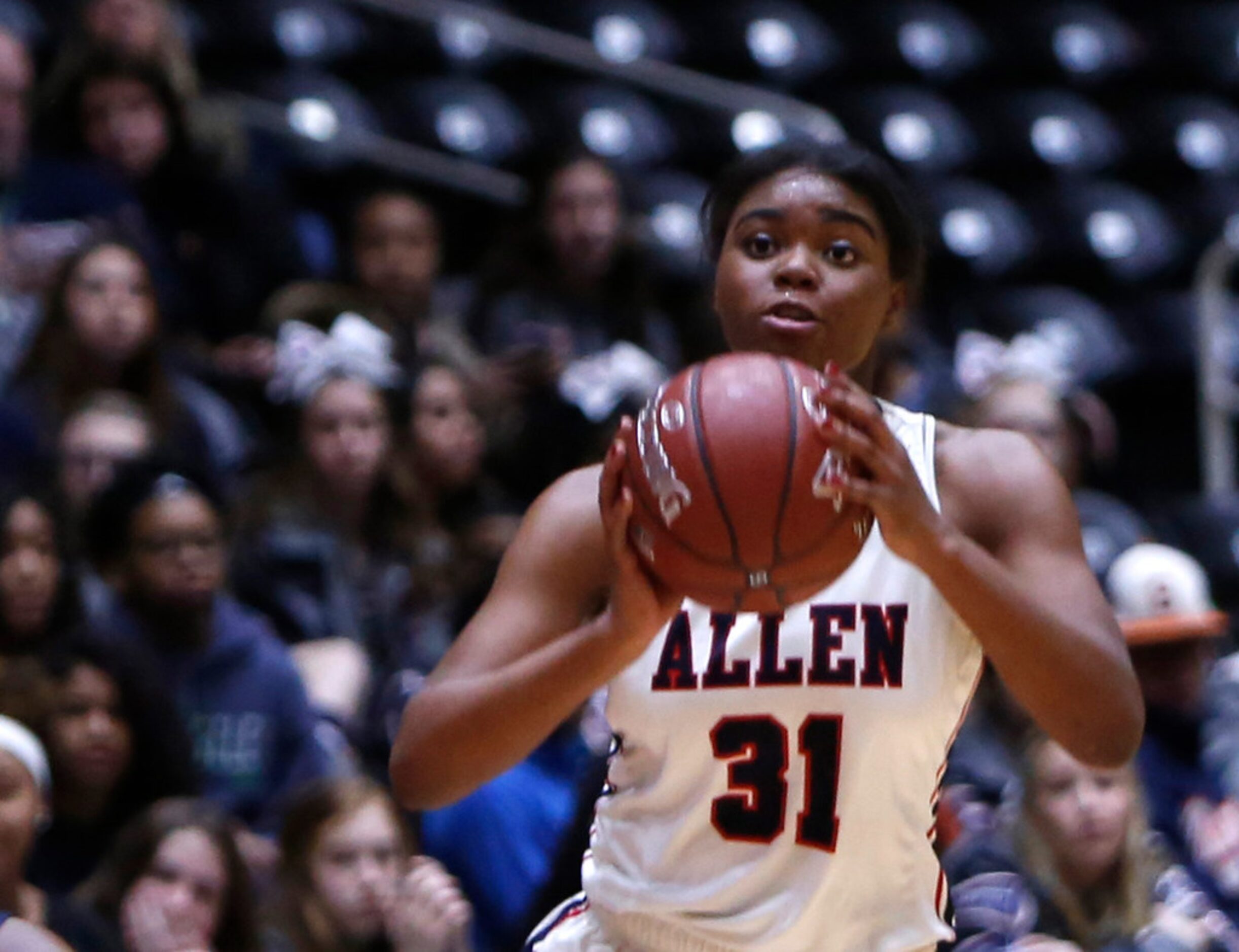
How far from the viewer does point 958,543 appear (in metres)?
2.45

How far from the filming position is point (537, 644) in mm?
2742

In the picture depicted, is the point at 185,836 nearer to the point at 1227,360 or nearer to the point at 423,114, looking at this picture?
the point at 423,114

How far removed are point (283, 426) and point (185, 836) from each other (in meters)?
2.00

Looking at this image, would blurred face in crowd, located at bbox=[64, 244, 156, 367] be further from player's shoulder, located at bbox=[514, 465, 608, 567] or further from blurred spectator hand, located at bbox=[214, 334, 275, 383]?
player's shoulder, located at bbox=[514, 465, 608, 567]

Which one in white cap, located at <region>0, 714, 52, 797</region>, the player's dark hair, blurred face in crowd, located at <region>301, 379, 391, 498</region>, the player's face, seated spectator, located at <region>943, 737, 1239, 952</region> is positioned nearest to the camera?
the player's face

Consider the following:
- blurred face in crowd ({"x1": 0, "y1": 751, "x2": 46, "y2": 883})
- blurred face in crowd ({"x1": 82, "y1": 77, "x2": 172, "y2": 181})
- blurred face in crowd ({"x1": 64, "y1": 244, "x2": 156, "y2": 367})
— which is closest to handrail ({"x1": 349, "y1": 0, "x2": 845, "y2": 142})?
blurred face in crowd ({"x1": 82, "y1": 77, "x2": 172, "y2": 181})

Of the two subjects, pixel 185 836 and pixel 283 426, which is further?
pixel 283 426

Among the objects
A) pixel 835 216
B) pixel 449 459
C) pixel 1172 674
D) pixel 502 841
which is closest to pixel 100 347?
pixel 449 459

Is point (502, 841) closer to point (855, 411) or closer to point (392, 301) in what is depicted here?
point (855, 411)

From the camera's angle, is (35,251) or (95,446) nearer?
(95,446)

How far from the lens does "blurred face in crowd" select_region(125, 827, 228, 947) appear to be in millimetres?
4398

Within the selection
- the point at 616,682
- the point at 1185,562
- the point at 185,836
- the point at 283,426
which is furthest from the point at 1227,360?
the point at 616,682

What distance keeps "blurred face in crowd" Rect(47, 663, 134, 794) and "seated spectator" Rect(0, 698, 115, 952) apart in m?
0.31

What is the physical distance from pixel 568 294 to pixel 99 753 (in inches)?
113
